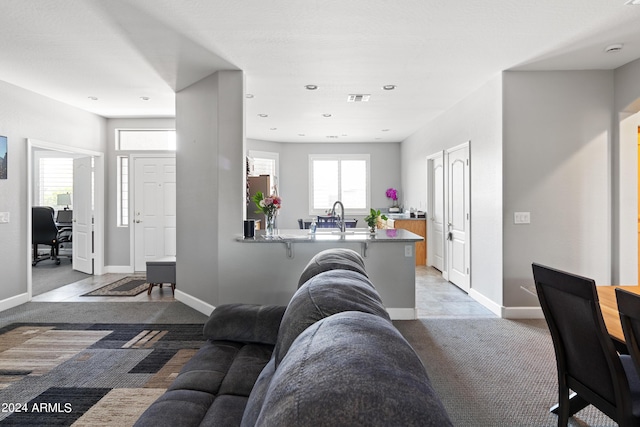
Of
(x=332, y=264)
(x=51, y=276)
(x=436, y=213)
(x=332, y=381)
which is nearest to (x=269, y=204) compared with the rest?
(x=332, y=264)

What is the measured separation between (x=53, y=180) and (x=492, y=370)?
31.3 ft

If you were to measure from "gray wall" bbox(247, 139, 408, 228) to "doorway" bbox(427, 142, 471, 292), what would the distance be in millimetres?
2240

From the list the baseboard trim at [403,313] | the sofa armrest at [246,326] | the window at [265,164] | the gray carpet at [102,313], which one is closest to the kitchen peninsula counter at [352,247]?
the baseboard trim at [403,313]

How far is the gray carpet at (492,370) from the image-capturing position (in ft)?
7.38

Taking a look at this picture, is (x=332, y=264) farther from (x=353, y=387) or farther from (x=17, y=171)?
(x=17, y=171)

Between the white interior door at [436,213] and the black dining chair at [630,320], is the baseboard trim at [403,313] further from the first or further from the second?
the black dining chair at [630,320]

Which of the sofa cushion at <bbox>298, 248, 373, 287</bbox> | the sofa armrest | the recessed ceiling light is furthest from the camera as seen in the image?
the recessed ceiling light

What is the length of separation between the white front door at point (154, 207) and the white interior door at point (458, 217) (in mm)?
4534

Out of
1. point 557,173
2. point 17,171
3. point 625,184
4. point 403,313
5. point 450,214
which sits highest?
point 17,171

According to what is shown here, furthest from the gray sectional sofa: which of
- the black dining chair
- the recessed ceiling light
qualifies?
the recessed ceiling light

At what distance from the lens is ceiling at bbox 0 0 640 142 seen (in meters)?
2.74

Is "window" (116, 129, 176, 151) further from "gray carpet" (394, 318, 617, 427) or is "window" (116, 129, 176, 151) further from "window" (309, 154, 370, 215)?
"gray carpet" (394, 318, 617, 427)

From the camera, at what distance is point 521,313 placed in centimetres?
403

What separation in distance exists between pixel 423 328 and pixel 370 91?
116 inches
